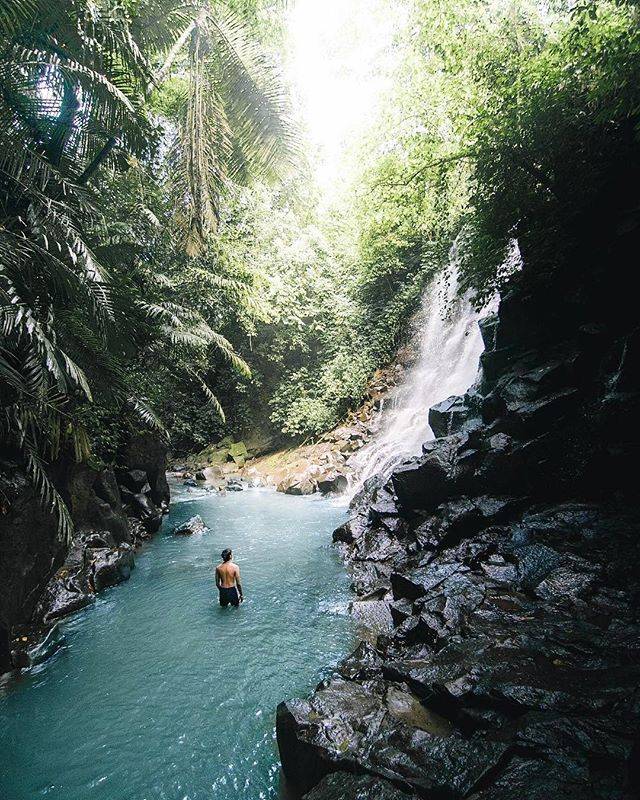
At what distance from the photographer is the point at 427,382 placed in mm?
17219

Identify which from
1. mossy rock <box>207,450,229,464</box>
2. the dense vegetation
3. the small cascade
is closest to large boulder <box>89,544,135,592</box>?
the dense vegetation

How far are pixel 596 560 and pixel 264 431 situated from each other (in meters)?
18.2

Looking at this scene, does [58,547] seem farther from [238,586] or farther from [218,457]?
[218,457]

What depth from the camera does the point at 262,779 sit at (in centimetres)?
381

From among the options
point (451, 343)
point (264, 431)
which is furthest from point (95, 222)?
point (264, 431)

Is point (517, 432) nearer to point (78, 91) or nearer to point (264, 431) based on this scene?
point (78, 91)

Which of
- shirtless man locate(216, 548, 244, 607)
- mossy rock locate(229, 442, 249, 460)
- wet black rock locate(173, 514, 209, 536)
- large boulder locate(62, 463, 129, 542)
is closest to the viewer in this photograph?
shirtless man locate(216, 548, 244, 607)

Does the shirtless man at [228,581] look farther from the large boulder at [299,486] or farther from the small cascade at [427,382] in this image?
the large boulder at [299,486]

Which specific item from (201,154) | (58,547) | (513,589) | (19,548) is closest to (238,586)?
(58,547)

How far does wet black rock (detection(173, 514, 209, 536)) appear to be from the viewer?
11.5m

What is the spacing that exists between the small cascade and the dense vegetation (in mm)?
5256

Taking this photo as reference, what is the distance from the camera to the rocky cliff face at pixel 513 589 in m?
2.65

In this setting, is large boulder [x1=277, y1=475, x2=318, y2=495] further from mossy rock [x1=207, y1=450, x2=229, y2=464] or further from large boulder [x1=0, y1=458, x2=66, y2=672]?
large boulder [x1=0, y1=458, x2=66, y2=672]

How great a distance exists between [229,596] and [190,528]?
487 cm
